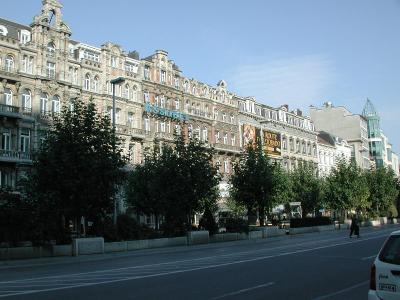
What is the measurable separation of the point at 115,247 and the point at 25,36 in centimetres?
2762

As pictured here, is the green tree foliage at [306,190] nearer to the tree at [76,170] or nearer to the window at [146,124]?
the window at [146,124]

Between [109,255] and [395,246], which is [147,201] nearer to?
[109,255]

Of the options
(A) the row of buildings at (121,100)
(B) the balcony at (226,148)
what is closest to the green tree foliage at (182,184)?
(A) the row of buildings at (121,100)

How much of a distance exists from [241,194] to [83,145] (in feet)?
63.5

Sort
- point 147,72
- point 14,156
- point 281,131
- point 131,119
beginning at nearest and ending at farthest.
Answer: point 14,156, point 131,119, point 147,72, point 281,131

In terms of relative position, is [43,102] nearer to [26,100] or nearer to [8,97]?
[26,100]

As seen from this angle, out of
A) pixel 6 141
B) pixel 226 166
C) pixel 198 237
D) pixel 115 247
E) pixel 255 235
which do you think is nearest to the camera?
pixel 115 247

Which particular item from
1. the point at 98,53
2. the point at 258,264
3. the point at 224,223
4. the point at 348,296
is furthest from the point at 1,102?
the point at 348,296

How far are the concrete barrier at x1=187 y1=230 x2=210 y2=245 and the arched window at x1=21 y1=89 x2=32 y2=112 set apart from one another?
21.1m

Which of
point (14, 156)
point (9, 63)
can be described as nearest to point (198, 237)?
point (14, 156)

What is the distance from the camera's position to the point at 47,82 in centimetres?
4578

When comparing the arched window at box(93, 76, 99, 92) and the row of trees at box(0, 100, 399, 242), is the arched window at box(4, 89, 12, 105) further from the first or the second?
the arched window at box(93, 76, 99, 92)

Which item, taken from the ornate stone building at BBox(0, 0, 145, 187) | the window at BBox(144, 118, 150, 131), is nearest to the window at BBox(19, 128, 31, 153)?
the ornate stone building at BBox(0, 0, 145, 187)

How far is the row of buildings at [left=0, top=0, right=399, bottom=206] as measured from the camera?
42.9 m
